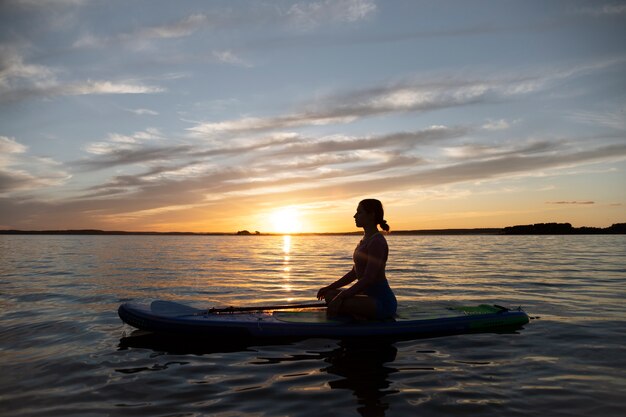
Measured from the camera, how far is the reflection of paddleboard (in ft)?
26.0

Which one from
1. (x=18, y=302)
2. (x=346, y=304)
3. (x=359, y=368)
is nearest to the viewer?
(x=359, y=368)

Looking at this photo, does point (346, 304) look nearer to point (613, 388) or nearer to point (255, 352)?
point (255, 352)

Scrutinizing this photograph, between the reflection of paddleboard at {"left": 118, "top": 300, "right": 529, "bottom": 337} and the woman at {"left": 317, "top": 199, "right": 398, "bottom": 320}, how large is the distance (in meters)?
0.22

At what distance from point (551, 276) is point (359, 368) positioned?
1478 centimetres

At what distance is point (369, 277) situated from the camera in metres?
7.61

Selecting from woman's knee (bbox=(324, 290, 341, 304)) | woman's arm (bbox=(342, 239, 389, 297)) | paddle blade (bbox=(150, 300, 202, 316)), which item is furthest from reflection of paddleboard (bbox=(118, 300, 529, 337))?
woman's arm (bbox=(342, 239, 389, 297))

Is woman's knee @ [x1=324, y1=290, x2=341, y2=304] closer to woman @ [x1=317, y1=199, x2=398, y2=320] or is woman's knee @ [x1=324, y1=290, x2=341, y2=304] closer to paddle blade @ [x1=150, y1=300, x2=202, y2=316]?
woman @ [x1=317, y1=199, x2=398, y2=320]

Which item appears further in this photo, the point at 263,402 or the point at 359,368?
the point at 359,368

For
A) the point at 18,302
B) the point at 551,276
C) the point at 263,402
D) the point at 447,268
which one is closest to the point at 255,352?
the point at 263,402

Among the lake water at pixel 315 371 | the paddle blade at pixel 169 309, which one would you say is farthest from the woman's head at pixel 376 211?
the paddle blade at pixel 169 309

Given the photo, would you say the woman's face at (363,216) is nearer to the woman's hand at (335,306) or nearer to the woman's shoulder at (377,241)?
the woman's shoulder at (377,241)

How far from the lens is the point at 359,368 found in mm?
6469

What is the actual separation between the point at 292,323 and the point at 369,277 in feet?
5.39

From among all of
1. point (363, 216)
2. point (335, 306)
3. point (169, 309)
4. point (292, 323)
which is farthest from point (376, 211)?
point (169, 309)
